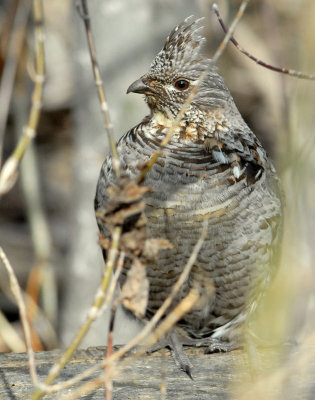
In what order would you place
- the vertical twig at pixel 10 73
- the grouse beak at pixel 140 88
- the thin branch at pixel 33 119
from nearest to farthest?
the thin branch at pixel 33 119, the vertical twig at pixel 10 73, the grouse beak at pixel 140 88

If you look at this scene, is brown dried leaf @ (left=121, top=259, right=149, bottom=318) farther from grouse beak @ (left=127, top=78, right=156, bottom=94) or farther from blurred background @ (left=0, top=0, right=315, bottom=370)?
grouse beak @ (left=127, top=78, right=156, bottom=94)

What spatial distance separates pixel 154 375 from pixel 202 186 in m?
0.81

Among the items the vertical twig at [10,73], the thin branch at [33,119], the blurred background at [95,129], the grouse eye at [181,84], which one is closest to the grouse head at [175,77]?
the grouse eye at [181,84]

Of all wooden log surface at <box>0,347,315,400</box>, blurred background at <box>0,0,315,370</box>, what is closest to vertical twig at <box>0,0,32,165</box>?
blurred background at <box>0,0,315,370</box>

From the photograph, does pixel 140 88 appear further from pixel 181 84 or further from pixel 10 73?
pixel 10 73

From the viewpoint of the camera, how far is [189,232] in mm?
3195

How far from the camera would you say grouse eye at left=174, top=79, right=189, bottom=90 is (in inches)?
134

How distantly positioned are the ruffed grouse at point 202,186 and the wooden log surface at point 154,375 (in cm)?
10

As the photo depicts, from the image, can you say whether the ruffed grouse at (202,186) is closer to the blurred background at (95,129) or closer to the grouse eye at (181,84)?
the grouse eye at (181,84)

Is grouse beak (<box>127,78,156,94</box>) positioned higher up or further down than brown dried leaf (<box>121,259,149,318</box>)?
higher up

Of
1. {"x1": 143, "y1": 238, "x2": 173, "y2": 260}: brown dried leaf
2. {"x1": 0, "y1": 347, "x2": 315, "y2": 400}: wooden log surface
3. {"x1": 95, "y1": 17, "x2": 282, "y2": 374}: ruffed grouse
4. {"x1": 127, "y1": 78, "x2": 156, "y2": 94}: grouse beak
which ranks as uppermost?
{"x1": 127, "y1": 78, "x2": 156, "y2": 94}: grouse beak

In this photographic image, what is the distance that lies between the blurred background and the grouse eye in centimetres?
20

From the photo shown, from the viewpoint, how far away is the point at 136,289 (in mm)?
1947

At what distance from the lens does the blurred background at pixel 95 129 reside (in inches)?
89.9
